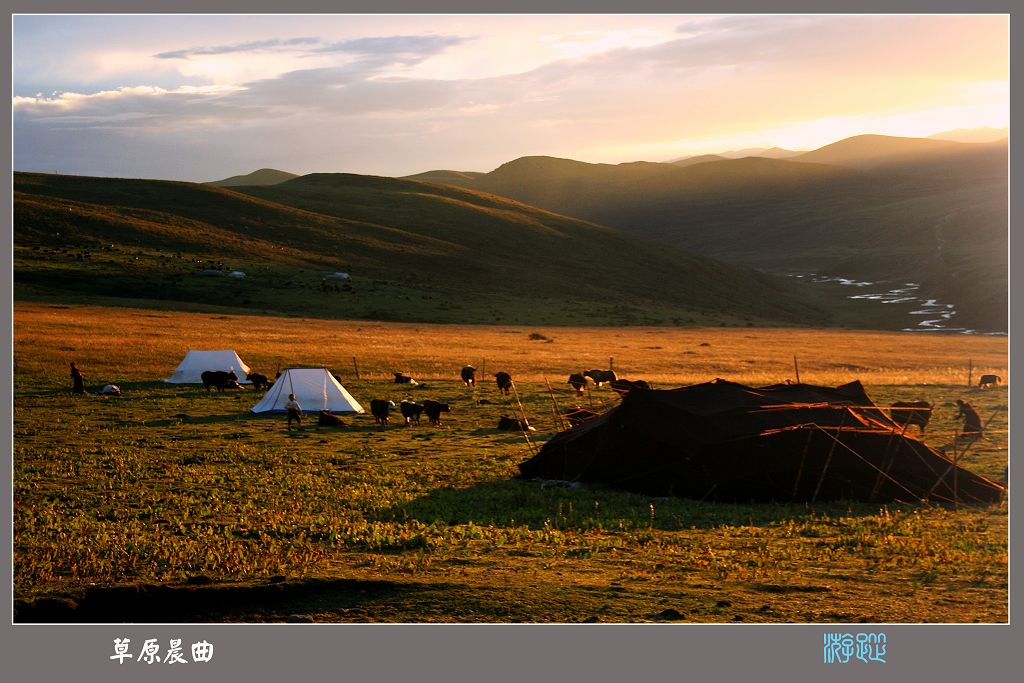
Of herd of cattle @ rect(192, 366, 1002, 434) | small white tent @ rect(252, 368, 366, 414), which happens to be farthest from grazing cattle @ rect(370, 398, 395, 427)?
small white tent @ rect(252, 368, 366, 414)

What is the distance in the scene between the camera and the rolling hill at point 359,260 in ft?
302

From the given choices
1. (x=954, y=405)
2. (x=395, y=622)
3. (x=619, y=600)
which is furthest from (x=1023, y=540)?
(x=954, y=405)

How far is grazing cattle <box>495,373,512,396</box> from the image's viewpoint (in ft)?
124

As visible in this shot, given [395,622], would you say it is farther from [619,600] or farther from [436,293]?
[436,293]

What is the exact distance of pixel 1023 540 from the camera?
12.6 meters

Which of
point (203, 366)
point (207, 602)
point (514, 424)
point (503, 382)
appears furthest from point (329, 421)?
A: point (207, 602)

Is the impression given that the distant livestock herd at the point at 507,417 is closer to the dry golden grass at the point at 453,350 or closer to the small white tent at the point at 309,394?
the small white tent at the point at 309,394

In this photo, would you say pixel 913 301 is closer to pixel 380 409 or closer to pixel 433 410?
pixel 433 410

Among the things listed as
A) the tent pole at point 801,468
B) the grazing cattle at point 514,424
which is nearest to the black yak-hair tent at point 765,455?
the tent pole at point 801,468

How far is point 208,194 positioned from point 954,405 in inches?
5155

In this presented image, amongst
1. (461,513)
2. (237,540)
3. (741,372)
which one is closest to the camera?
(237,540)

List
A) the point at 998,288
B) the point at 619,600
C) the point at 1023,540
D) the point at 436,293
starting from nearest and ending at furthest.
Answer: the point at 619,600, the point at 1023,540, the point at 436,293, the point at 998,288

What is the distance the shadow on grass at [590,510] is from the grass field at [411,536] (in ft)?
0.25

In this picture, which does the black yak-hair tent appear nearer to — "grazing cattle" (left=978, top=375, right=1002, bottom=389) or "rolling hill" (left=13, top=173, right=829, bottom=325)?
"grazing cattle" (left=978, top=375, right=1002, bottom=389)
